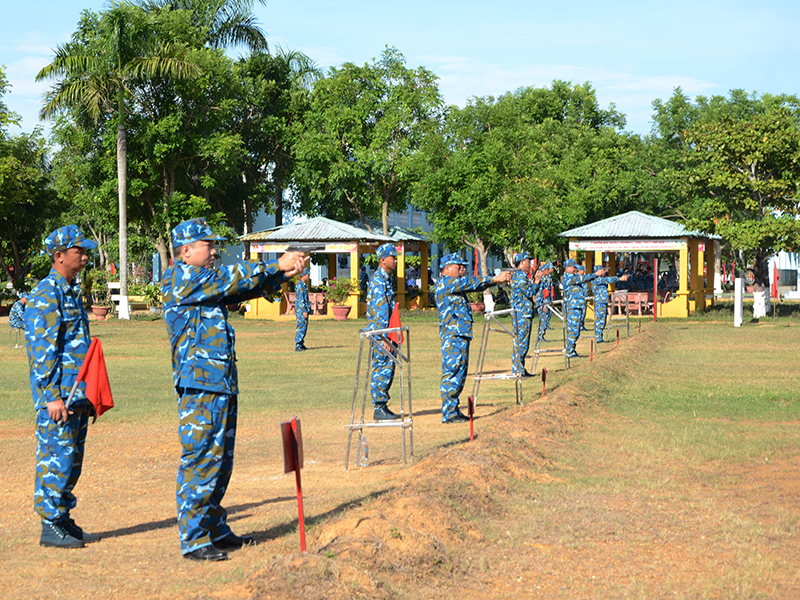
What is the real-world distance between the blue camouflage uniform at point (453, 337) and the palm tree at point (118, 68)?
26.8 m

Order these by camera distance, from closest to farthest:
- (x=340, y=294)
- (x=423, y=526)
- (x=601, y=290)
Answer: (x=423, y=526)
(x=601, y=290)
(x=340, y=294)

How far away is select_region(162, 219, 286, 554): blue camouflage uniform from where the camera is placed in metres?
5.51

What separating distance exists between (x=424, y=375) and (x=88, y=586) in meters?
12.0

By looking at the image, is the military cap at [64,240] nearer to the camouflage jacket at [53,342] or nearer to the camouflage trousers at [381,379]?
the camouflage jacket at [53,342]

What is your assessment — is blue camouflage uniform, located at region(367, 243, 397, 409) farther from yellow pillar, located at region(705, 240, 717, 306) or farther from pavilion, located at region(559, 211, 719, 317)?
yellow pillar, located at region(705, 240, 717, 306)

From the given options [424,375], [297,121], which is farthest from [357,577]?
[297,121]

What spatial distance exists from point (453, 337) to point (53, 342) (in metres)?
6.08

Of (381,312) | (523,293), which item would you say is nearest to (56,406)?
(381,312)

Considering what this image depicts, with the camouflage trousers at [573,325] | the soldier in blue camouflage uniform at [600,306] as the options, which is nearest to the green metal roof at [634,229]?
the soldier in blue camouflage uniform at [600,306]

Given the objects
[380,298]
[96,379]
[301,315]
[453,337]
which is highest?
[380,298]

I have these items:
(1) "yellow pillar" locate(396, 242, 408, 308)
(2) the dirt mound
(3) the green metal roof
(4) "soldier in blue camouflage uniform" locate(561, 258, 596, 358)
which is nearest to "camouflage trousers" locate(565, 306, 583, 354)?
(4) "soldier in blue camouflage uniform" locate(561, 258, 596, 358)

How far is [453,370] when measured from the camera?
11391 millimetres

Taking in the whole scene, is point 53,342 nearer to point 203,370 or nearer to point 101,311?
point 203,370

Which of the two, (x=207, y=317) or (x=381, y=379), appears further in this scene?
(x=381, y=379)
